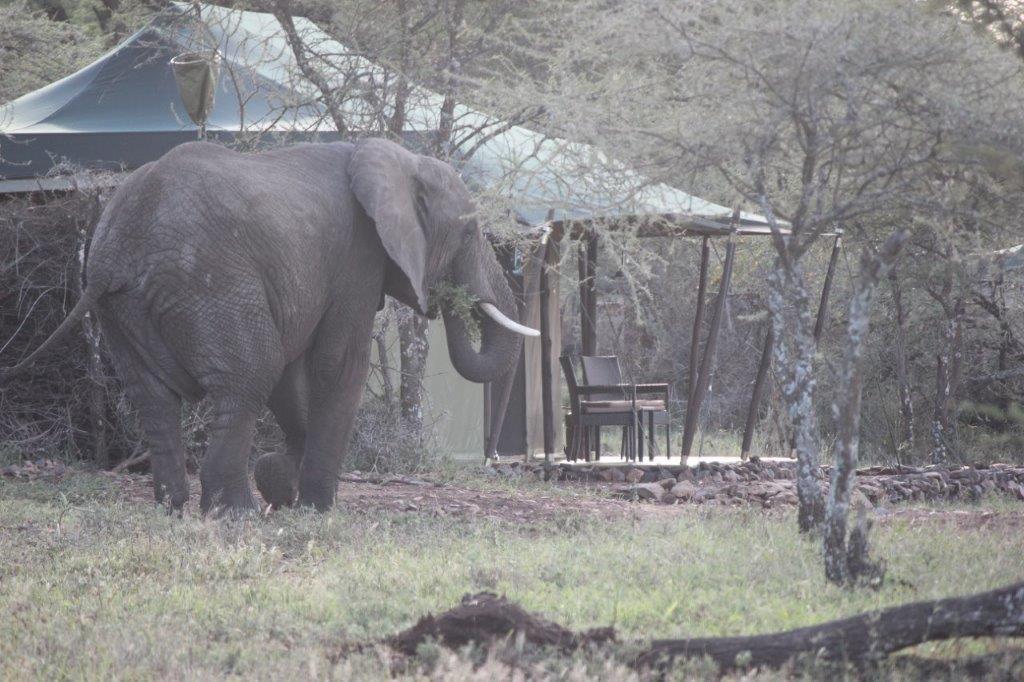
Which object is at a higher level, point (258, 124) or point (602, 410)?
point (258, 124)

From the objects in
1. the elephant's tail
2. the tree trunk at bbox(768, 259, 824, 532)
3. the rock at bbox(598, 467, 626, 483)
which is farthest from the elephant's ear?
the rock at bbox(598, 467, 626, 483)

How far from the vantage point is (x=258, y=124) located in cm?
1370

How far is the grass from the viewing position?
4.88m

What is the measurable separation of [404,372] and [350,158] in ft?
13.8

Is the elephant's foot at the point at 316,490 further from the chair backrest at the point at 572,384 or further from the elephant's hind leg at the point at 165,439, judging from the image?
the chair backrest at the point at 572,384

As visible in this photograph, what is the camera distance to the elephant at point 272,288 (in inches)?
306

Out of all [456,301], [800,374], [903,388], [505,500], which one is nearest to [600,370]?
[903,388]

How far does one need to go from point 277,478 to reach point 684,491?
10.8ft

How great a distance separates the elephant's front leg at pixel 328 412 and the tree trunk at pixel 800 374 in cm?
259

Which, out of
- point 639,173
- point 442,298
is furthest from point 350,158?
point 639,173

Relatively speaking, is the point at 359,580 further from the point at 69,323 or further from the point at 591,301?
the point at 591,301

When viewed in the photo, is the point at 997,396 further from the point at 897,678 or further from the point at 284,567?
the point at 897,678

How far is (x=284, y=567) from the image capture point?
6645 millimetres

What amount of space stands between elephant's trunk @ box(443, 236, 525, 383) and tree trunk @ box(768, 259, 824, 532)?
6.61 ft
